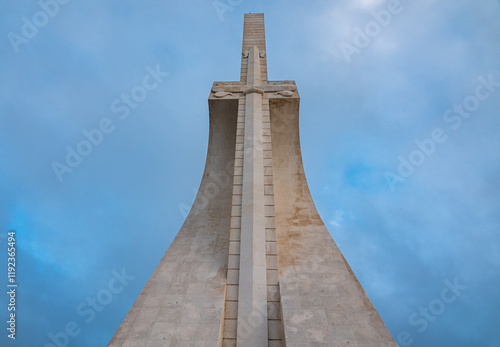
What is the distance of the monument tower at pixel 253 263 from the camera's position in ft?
23.4

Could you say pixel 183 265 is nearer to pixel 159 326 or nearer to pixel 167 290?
pixel 167 290

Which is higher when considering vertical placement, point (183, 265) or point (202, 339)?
point (183, 265)

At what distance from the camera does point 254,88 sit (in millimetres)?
13430

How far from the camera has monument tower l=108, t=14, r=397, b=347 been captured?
714 cm

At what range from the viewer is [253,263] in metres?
8.35

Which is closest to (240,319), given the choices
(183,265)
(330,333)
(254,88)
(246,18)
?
(330,333)

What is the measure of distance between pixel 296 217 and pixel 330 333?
5116 mm

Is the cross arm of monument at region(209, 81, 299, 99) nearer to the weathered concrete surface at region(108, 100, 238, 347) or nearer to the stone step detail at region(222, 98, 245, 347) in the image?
the weathered concrete surface at region(108, 100, 238, 347)

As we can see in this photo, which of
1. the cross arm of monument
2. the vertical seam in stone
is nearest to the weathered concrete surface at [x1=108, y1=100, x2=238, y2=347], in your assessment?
the cross arm of monument

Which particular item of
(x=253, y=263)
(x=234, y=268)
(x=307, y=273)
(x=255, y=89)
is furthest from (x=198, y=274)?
(x=255, y=89)

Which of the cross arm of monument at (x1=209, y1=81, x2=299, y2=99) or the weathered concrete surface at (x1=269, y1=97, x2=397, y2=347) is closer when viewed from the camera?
the weathered concrete surface at (x1=269, y1=97, x2=397, y2=347)

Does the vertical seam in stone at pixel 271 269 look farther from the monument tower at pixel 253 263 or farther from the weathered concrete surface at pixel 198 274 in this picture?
the weathered concrete surface at pixel 198 274

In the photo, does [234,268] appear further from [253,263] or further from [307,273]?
[307,273]

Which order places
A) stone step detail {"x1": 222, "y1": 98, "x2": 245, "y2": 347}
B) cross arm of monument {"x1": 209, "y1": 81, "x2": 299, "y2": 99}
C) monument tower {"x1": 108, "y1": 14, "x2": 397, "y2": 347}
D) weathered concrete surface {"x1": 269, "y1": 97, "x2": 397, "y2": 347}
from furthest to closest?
cross arm of monument {"x1": 209, "y1": 81, "x2": 299, "y2": 99} < stone step detail {"x1": 222, "y1": 98, "x2": 245, "y2": 347} < monument tower {"x1": 108, "y1": 14, "x2": 397, "y2": 347} < weathered concrete surface {"x1": 269, "y1": 97, "x2": 397, "y2": 347}
